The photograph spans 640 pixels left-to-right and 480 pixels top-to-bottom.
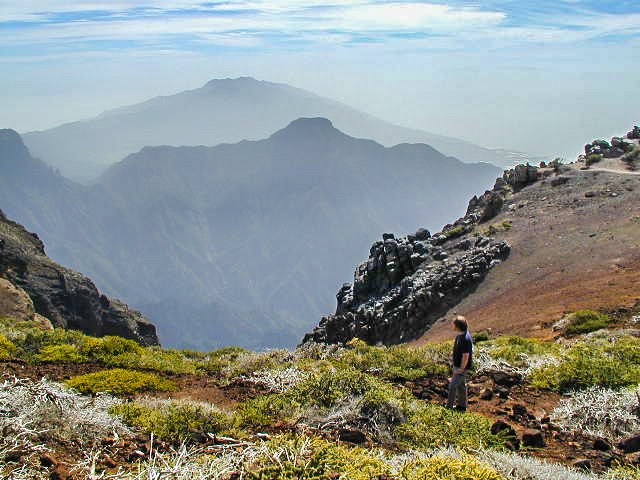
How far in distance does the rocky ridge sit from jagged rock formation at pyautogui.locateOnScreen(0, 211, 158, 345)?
43.0 feet

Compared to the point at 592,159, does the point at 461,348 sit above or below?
above

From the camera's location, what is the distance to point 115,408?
7.67 meters

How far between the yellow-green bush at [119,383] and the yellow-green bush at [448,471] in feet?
19.3

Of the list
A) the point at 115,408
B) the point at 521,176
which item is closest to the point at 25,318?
the point at 115,408

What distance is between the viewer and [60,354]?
1138cm

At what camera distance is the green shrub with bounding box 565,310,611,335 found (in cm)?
1620

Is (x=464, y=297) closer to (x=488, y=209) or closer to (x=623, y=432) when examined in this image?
(x=488, y=209)

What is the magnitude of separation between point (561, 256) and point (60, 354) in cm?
2350

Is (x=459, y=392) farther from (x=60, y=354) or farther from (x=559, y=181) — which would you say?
(x=559, y=181)

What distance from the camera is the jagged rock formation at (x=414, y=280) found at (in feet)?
94.7

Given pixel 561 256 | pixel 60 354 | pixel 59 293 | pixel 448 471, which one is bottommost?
pixel 59 293

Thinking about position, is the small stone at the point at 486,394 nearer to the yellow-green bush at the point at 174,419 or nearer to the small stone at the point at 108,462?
the yellow-green bush at the point at 174,419

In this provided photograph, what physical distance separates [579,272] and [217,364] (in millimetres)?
18066

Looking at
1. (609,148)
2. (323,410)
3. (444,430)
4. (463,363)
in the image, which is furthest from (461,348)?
(609,148)
